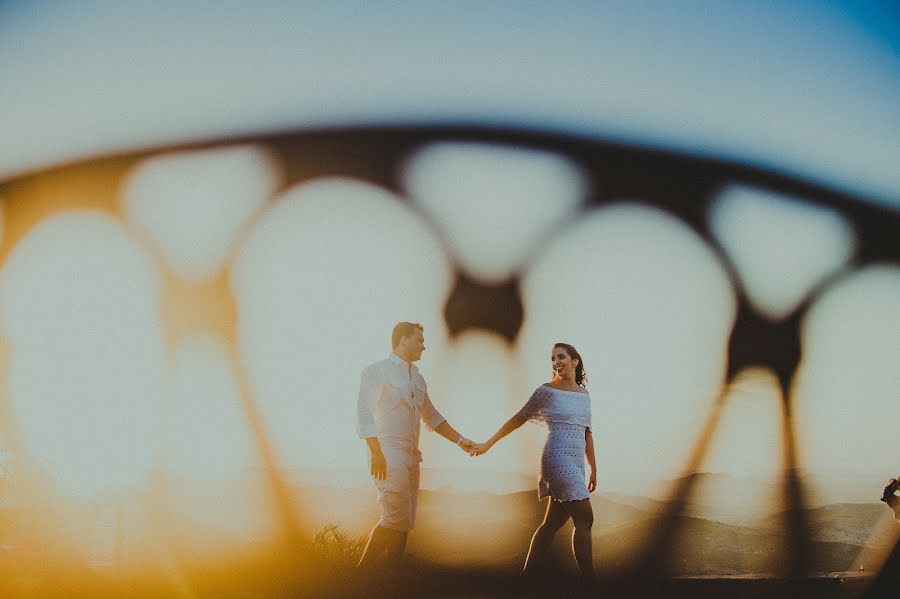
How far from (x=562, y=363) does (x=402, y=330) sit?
1202 millimetres

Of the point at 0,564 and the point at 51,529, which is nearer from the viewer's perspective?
the point at 0,564

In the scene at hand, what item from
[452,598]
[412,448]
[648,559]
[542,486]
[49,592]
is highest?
[412,448]

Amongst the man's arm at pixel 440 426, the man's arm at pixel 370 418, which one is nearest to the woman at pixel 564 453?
the man's arm at pixel 440 426

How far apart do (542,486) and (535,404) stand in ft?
1.91

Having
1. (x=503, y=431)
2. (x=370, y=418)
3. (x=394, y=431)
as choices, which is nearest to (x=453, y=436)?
(x=503, y=431)

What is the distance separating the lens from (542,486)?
184 inches

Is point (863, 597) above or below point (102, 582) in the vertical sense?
below

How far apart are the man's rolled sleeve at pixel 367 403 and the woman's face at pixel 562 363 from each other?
4.31 feet

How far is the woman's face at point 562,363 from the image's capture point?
481 centimetres

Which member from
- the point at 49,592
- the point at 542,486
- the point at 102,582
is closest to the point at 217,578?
the point at 102,582

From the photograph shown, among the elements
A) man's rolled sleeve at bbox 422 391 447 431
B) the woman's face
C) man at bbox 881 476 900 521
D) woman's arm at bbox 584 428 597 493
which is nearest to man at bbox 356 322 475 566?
man's rolled sleeve at bbox 422 391 447 431

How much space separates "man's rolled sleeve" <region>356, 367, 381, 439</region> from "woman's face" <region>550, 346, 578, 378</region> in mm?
1315

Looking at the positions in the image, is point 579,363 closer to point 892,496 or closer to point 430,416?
point 430,416

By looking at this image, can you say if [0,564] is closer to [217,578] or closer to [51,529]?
[51,529]
